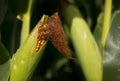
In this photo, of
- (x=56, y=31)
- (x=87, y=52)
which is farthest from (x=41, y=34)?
(x=87, y=52)

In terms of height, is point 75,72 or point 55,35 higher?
point 55,35

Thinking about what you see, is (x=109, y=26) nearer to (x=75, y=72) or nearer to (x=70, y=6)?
(x=70, y=6)

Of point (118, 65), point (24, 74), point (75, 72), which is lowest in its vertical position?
point (75, 72)

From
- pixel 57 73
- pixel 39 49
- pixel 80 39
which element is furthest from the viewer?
pixel 57 73

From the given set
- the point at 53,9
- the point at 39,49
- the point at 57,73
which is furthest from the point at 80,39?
the point at 57,73

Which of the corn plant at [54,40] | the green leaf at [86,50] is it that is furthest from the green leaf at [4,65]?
the green leaf at [86,50]

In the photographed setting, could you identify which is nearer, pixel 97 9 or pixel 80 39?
pixel 80 39

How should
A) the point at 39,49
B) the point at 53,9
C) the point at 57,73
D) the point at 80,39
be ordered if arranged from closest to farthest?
the point at 39,49
the point at 80,39
the point at 53,9
the point at 57,73
